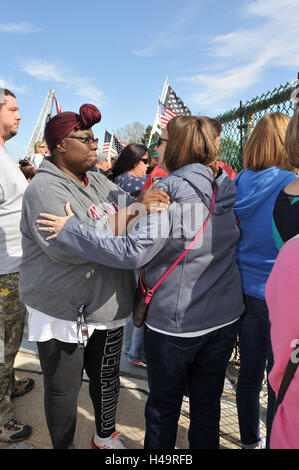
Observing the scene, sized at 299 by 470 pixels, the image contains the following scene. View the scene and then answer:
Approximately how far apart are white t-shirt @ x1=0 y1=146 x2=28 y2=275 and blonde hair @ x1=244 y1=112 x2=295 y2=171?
5.27ft

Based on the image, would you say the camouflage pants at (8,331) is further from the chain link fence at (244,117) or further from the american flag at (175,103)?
the american flag at (175,103)

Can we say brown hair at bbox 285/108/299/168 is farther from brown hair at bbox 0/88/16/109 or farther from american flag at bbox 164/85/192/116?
american flag at bbox 164/85/192/116

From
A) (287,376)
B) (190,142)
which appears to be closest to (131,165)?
Answer: (190,142)

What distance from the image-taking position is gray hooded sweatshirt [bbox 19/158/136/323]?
1.64 meters

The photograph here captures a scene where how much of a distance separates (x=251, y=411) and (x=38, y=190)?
1845 mm

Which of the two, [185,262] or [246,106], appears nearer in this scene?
[185,262]

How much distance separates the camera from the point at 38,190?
1648mm

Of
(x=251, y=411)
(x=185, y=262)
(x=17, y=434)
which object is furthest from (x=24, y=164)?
(x=251, y=411)

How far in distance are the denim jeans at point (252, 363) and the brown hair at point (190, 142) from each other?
0.86 meters

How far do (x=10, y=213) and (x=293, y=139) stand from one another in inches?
75.4
